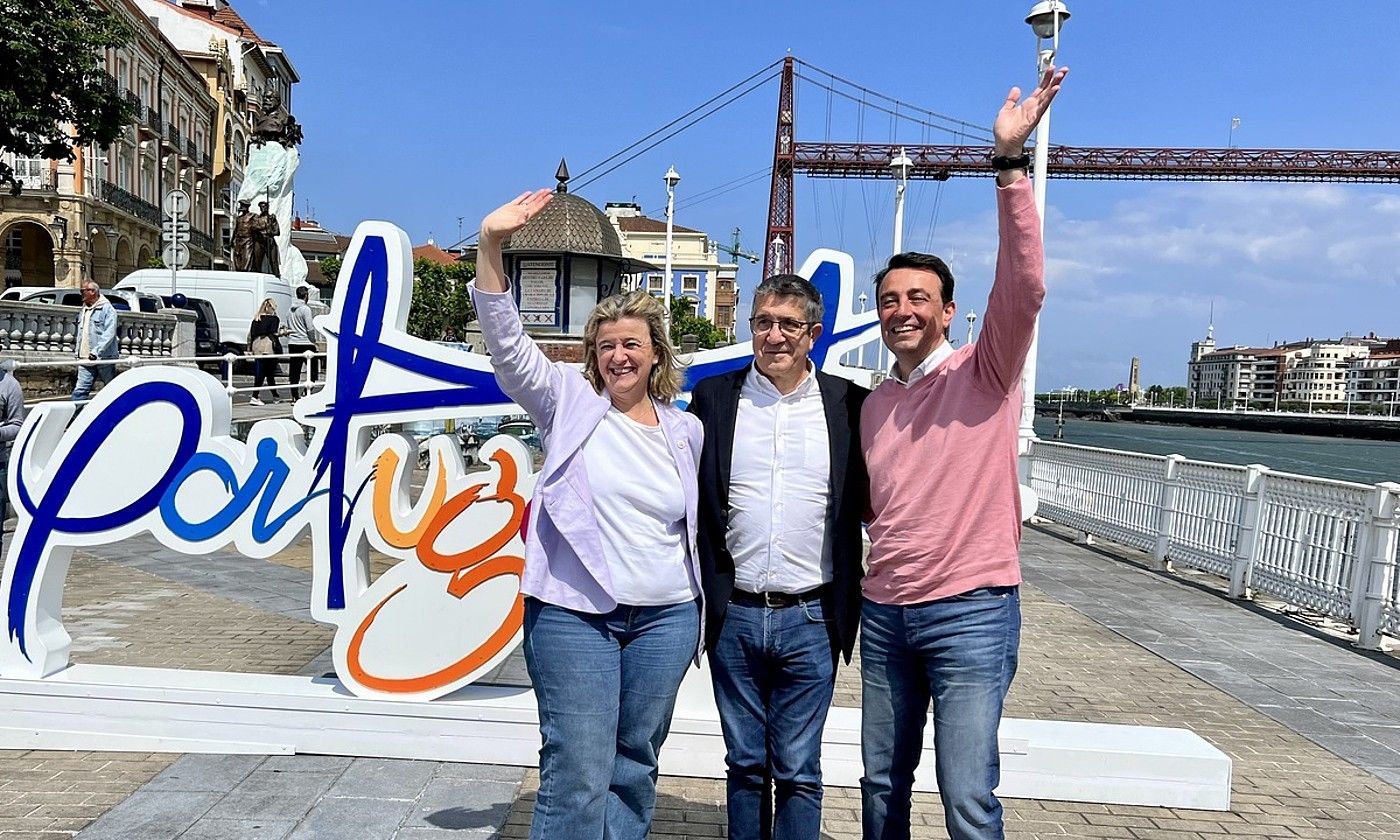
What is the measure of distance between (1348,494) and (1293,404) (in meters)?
173

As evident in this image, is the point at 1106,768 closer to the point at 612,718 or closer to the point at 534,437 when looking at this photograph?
the point at 612,718

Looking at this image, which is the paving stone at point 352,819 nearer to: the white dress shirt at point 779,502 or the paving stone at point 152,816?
the paving stone at point 152,816

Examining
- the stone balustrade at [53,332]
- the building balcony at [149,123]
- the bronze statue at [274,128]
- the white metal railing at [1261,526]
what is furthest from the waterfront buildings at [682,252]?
the white metal railing at [1261,526]

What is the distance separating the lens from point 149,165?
4181 cm

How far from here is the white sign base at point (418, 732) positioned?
3.86m

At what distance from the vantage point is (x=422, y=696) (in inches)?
158

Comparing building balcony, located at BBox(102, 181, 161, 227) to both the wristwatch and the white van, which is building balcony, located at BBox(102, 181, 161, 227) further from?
the wristwatch

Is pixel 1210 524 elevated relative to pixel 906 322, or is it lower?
lower

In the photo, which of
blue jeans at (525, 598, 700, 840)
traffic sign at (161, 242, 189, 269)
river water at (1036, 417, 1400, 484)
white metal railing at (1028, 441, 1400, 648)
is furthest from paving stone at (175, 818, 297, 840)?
river water at (1036, 417, 1400, 484)

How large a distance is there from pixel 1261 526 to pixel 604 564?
743cm

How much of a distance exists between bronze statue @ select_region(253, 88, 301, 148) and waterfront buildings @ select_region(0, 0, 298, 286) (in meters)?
3.90

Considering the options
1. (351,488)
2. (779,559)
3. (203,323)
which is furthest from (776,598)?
(203,323)

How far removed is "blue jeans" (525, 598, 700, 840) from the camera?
246 cm

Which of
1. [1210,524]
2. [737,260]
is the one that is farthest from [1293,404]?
[1210,524]
